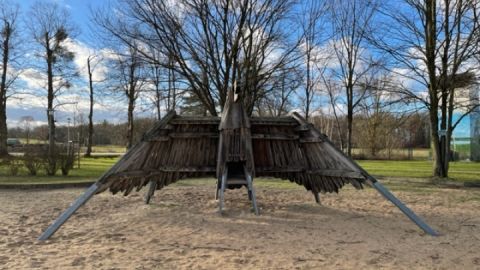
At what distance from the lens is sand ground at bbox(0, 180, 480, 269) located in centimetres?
610

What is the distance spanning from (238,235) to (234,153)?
270cm

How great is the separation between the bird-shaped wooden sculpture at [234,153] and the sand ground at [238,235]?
29.8 inches

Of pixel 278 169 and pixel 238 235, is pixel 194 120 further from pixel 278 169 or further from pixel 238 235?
pixel 238 235

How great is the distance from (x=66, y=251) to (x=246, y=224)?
3.62m

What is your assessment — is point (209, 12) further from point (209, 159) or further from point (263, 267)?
point (263, 267)

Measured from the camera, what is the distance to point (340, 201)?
40.6 feet

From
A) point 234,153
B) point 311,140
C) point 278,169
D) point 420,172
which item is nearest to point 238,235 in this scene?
point 234,153

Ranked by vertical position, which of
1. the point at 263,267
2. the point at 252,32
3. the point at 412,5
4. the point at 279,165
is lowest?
the point at 263,267

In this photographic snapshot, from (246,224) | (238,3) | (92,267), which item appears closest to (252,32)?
(238,3)

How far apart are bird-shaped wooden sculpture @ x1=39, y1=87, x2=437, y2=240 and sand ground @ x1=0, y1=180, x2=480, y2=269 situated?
76 centimetres

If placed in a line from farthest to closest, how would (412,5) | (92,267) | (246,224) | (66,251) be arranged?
(412,5)
(246,224)
(66,251)
(92,267)

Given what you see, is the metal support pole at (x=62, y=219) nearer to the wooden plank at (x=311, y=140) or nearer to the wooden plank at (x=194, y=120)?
the wooden plank at (x=194, y=120)

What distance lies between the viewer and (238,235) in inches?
309

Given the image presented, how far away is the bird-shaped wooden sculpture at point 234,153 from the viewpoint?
31.5 feet
